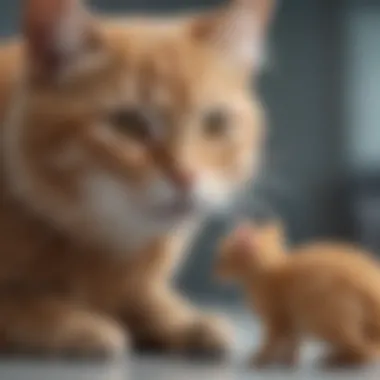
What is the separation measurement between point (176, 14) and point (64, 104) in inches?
28.7

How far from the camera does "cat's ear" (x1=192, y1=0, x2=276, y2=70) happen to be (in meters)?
0.96

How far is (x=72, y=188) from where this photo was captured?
0.89m

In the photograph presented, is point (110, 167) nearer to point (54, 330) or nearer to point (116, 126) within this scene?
point (116, 126)

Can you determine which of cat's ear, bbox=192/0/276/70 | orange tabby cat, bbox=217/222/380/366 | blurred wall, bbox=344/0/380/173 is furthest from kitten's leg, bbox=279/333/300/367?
blurred wall, bbox=344/0/380/173

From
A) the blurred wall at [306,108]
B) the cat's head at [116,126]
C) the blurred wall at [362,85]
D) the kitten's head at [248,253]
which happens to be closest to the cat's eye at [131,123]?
the cat's head at [116,126]

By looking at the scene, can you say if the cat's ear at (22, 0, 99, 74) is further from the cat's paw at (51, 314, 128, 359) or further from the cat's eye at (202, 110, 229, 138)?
the cat's paw at (51, 314, 128, 359)

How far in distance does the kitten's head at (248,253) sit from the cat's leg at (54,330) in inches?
4.3

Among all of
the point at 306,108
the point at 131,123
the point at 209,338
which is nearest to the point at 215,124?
the point at 131,123

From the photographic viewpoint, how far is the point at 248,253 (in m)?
0.86

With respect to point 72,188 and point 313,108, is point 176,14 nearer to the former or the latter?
point 313,108

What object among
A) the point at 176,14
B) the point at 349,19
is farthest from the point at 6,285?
the point at 349,19

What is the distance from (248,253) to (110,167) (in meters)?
0.14

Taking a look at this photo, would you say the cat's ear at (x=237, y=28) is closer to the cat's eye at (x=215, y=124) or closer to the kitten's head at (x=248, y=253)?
the cat's eye at (x=215, y=124)

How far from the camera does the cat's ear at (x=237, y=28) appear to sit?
96cm
